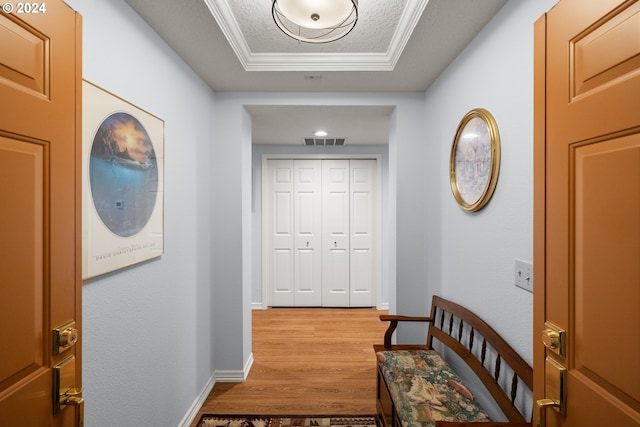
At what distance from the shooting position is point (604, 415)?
2.38 feet

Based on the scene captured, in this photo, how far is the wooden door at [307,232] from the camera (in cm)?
448

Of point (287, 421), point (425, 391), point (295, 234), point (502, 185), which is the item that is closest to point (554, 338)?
point (502, 185)

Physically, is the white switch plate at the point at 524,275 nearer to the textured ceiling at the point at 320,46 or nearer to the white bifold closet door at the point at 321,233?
the textured ceiling at the point at 320,46

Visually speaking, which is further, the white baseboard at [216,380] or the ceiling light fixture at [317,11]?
the white baseboard at [216,380]

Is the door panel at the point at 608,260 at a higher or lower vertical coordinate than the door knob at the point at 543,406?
higher

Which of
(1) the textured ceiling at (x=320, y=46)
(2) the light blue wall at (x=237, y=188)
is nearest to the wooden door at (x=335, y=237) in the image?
(1) the textured ceiling at (x=320, y=46)

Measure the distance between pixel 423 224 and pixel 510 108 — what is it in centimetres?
127

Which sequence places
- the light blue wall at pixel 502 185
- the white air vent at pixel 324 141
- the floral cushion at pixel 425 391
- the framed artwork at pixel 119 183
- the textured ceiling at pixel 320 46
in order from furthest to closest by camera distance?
the white air vent at pixel 324 141 < the textured ceiling at pixel 320 46 < the floral cushion at pixel 425 391 < the light blue wall at pixel 502 185 < the framed artwork at pixel 119 183

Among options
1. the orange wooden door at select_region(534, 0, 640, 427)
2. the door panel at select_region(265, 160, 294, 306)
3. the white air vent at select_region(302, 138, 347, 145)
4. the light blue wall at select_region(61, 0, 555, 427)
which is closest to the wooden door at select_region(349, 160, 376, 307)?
the white air vent at select_region(302, 138, 347, 145)

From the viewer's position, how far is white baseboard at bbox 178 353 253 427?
6.97ft

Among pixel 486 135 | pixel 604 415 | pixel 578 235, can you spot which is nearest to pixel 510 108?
pixel 486 135

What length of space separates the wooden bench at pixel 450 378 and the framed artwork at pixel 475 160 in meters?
0.67

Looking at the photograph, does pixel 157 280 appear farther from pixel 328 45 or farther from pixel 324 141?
pixel 324 141

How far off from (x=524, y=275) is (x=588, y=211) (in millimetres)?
637
